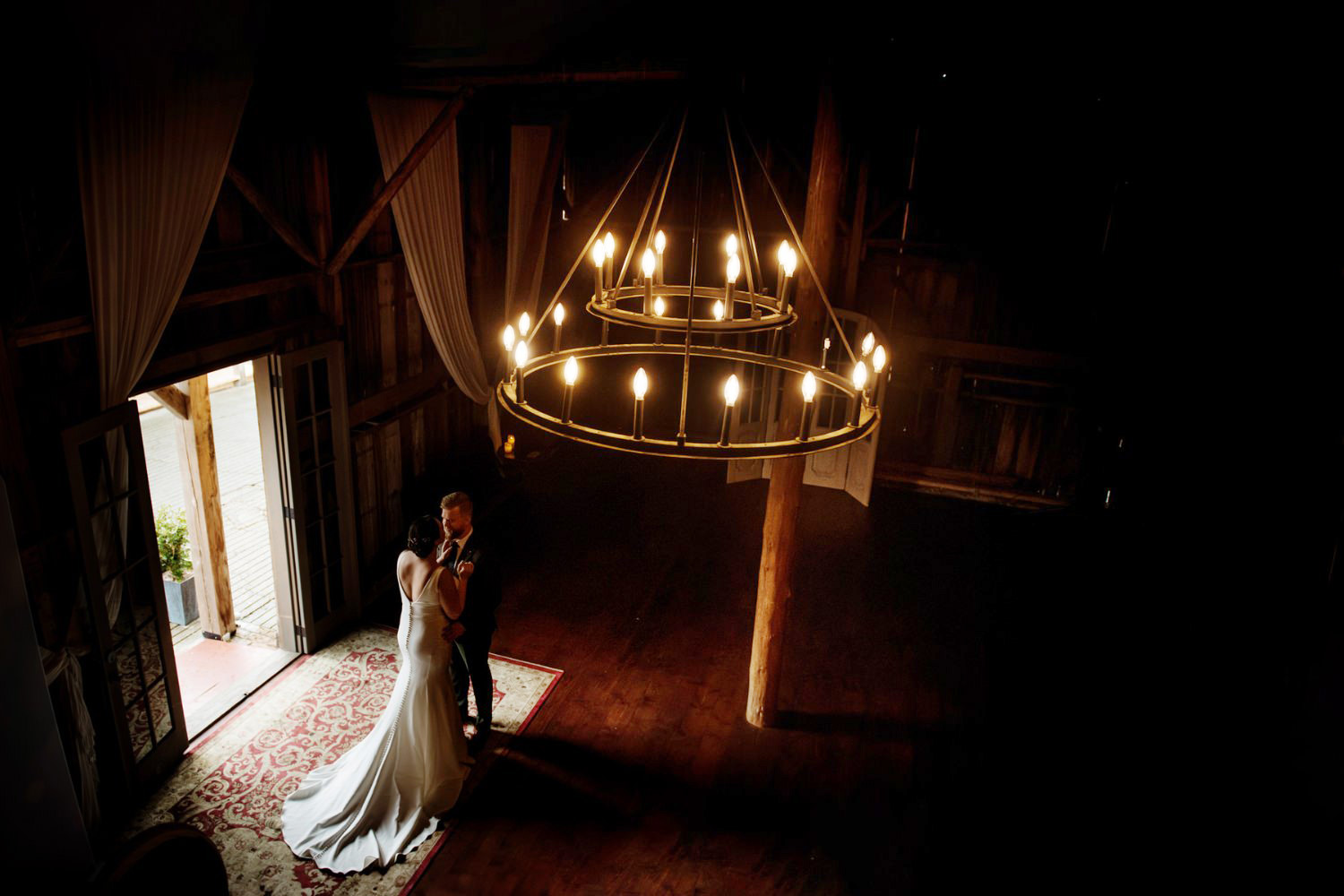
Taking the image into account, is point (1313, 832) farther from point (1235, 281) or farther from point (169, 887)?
point (169, 887)

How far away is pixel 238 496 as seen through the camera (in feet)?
25.7

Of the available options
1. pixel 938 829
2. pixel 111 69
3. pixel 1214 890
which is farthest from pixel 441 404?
pixel 1214 890

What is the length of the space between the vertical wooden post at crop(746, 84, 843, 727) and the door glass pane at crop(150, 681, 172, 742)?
10.2ft

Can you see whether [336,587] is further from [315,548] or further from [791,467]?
[791,467]

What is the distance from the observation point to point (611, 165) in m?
8.66

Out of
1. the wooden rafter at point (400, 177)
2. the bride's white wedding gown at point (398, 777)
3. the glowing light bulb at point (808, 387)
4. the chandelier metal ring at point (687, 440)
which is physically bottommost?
the bride's white wedding gown at point (398, 777)

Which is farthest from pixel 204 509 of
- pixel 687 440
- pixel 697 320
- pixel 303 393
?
pixel 687 440

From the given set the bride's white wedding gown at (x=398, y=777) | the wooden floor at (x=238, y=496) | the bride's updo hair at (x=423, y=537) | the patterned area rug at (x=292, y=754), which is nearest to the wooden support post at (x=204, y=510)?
the wooden floor at (x=238, y=496)

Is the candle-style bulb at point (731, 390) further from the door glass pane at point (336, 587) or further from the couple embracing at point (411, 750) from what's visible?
the door glass pane at point (336, 587)

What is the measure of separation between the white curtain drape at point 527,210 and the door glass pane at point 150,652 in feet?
11.3

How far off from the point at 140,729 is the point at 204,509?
61.8 inches

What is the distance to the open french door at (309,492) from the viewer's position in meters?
4.74

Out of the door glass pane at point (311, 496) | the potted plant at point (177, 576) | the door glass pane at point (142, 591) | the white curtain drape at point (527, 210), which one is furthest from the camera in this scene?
the white curtain drape at point (527, 210)

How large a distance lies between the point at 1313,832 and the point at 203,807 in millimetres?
5619
